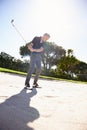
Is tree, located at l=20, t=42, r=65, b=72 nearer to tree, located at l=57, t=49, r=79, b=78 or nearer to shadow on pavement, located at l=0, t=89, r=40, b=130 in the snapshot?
tree, located at l=57, t=49, r=79, b=78

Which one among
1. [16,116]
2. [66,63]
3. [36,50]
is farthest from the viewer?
[66,63]

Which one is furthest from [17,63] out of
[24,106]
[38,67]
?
[24,106]

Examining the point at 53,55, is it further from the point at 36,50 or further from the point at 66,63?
the point at 36,50

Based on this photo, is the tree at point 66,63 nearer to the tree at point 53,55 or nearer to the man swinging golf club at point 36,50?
the tree at point 53,55

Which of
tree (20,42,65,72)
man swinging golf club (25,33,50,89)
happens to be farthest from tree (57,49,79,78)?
man swinging golf club (25,33,50,89)

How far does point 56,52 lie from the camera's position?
2677 inches

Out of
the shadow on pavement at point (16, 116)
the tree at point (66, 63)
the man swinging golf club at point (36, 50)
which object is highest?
the tree at point (66, 63)

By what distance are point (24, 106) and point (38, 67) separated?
4.01 metres

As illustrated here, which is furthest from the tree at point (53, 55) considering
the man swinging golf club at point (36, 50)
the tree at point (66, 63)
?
the man swinging golf club at point (36, 50)

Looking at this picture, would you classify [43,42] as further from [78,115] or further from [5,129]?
[5,129]

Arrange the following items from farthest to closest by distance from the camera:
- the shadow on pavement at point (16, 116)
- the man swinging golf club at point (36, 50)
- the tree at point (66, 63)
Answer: the tree at point (66, 63) < the man swinging golf club at point (36, 50) < the shadow on pavement at point (16, 116)

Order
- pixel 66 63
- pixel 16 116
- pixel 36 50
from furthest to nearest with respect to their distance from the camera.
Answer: pixel 66 63 → pixel 36 50 → pixel 16 116

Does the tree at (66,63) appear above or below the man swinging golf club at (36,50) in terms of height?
above

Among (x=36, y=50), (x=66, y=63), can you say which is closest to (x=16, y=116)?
(x=36, y=50)
